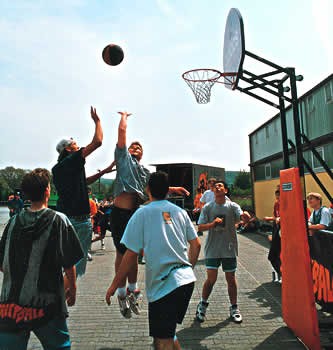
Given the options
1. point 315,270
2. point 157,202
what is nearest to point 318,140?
point 315,270

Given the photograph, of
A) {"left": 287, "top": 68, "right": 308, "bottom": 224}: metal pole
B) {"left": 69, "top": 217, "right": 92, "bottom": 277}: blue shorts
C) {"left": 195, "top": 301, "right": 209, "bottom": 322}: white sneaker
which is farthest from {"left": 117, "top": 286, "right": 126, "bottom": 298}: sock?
{"left": 287, "top": 68, "right": 308, "bottom": 224}: metal pole

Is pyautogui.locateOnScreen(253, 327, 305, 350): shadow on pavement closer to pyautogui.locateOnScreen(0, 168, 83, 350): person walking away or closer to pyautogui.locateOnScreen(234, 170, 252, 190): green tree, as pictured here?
pyautogui.locateOnScreen(0, 168, 83, 350): person walking away

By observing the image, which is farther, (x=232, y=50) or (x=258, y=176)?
(x=258, y=176)

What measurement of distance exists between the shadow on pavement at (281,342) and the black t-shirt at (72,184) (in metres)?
2.61

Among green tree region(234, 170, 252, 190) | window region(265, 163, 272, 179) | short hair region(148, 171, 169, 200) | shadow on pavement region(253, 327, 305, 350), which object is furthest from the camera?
green tree region(234, 170, 252, 190)

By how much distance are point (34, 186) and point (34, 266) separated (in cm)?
61

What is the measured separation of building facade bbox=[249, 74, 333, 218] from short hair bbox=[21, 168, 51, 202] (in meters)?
6.54

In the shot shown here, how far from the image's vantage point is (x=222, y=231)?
524 cm

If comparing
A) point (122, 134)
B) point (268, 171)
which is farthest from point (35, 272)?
point (268, 171)

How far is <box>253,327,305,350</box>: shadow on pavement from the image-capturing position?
4.10 m

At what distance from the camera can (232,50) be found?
19.6 feet

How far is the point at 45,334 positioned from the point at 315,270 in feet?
11.3

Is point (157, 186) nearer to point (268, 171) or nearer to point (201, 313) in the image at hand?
point (201, 313)

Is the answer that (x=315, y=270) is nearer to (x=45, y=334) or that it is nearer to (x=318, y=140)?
(x=45, y=334)
